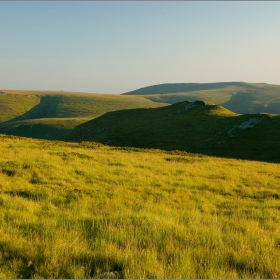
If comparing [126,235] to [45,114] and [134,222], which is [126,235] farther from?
[45,114]

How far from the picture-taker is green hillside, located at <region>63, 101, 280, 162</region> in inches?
1747

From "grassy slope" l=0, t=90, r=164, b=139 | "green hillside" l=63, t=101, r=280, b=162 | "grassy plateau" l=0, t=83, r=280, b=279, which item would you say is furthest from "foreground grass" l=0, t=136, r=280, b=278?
"grassy slope" l=0, t=90, r=164, b=139

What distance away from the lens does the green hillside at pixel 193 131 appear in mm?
44375

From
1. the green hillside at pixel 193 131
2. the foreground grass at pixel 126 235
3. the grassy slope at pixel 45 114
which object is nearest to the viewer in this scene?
the foreground grass at pixel 126 235

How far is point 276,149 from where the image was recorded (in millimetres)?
41031

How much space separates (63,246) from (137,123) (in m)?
60.8

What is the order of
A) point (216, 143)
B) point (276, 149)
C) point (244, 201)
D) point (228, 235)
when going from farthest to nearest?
point (216, 143), point (276, 149), point (244, 201), point (228, 235)

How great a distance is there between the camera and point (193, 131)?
5475 cm

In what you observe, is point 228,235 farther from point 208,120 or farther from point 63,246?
point 208,120

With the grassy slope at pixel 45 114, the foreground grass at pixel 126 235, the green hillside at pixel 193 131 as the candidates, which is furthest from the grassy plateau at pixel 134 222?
the grassy slope at pixel 45 114

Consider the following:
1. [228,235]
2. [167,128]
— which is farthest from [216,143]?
[228,235]

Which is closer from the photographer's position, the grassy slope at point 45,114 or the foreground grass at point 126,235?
the foreground grass at point 126,235

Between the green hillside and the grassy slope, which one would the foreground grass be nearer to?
the green hillside

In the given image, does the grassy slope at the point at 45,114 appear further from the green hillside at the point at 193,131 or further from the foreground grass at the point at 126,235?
the foreground grass at the point at 126,235
